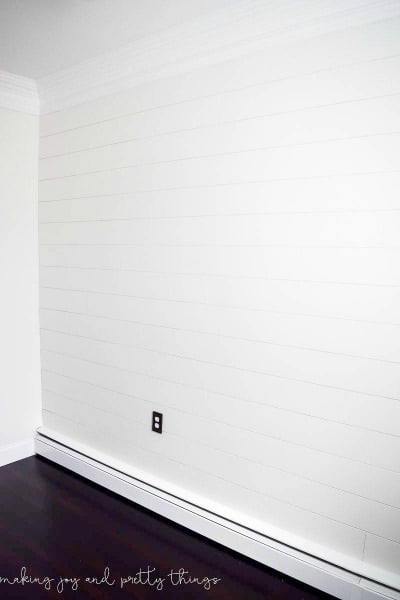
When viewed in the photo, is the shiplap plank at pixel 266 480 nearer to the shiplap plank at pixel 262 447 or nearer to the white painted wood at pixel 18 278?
the shiplap plank at pixel 262 447

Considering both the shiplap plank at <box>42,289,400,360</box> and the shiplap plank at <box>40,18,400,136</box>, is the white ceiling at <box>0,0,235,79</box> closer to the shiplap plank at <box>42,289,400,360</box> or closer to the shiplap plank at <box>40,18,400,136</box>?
the shiplap plank at <box>40,18,400,136</box>

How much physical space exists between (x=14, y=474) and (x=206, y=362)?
1.61m

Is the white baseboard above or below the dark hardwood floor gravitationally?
above

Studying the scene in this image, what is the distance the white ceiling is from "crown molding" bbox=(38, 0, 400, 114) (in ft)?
0.16

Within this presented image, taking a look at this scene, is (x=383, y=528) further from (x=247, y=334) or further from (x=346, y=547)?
(x=247, y=334)

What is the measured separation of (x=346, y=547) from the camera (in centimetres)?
173

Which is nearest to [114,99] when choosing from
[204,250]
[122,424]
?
[204,250]

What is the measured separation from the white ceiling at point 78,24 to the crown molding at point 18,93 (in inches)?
6.9

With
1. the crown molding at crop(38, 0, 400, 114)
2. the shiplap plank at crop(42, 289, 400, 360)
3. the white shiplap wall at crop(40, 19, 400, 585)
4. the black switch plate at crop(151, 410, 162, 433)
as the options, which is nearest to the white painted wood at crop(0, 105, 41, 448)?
the shiplap plank at crop(42, 289, 400, 360)

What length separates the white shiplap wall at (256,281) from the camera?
1589 mm

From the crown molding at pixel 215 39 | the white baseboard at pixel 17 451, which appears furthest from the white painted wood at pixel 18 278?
the crown molding at pixel 215 39

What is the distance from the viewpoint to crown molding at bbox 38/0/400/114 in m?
1.56

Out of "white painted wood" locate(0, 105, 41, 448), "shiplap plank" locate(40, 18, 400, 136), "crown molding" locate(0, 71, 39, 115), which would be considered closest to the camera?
"shiplap plank" locate(40, 18, 400, 136)

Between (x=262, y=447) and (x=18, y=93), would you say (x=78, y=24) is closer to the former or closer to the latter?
(x=18, y=93)
